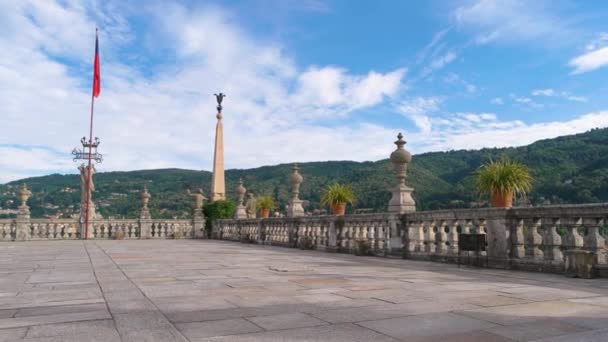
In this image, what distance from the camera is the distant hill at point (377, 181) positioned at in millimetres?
26047

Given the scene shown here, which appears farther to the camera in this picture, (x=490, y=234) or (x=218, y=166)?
(x=218, y=166)

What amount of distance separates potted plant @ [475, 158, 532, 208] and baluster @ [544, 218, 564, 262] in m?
2.84

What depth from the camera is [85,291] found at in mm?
5012

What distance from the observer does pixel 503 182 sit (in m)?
9.97

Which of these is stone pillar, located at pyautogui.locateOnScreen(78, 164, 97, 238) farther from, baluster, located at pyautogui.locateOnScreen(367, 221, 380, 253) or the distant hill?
baluster, located at pyautogui.locateOnScreen(367, 221, 380, 253)

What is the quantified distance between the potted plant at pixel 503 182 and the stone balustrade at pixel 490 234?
110 cm

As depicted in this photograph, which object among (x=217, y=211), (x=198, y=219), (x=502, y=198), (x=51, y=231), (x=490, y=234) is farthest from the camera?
(x=198, y=219)

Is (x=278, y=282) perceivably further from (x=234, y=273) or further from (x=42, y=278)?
(x=42, y=278)

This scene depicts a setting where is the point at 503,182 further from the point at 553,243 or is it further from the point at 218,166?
the point at 218,166

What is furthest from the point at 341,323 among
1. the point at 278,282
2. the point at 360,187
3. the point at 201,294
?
the point at 360,187

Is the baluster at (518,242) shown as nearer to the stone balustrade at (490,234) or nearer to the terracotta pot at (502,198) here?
the stone balustrade at (490,234)

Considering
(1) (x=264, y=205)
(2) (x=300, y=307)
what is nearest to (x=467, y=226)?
(2) (x=300, y=307)

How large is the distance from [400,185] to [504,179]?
2221 millimetres

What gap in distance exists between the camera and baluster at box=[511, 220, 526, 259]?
7.60 metres
